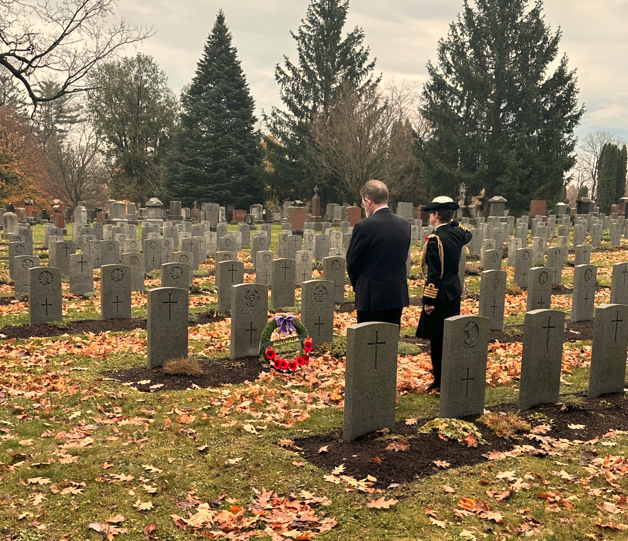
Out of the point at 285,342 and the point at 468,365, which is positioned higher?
the point at 468,365

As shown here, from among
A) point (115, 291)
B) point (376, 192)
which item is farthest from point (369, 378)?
point (115, 291)

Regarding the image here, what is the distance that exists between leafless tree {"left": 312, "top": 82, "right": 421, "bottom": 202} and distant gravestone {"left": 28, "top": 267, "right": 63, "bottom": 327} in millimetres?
29830

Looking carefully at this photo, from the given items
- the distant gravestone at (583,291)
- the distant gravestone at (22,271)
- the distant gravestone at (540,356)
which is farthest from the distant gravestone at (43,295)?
the distant gravestone at (583,291)

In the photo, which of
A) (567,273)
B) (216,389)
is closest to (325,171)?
(567,273)

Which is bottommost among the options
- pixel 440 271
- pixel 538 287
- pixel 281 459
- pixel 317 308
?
pixel 281 459

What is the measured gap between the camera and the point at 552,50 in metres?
40.5

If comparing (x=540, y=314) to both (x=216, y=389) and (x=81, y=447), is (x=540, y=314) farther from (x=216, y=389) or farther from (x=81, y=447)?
(x=81, y=447)

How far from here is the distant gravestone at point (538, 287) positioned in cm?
1109

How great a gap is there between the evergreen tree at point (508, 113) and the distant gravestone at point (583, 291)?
2917cm

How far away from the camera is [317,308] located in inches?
359

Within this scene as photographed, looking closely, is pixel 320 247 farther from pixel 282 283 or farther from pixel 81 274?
pixel 81 274

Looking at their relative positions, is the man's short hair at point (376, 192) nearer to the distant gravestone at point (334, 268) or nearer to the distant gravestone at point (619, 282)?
the distant gravestone at point (334, 268)

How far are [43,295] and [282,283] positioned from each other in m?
4.45

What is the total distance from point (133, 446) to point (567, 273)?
1500 centimetres
